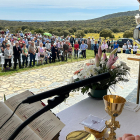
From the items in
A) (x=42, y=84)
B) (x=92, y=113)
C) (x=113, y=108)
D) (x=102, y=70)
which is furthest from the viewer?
(x=42, y=84)

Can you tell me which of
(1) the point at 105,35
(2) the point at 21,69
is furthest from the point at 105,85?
(1) the point at 105,35

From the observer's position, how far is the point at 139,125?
1.70 m

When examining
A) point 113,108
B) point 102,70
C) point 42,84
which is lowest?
point 42,84

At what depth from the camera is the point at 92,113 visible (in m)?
1.93

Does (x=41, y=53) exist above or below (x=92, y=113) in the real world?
above

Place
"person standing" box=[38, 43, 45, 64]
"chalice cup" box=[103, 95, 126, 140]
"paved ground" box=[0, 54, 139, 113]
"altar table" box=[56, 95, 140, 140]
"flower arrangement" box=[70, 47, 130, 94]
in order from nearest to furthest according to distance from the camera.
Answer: "chalice cup" box=[103, 95, 126, 140], "altar table" box=[56, 95, 140, 140], "flower arrangement" box=[70, 47, 130, 94], "paved ground" box=[0, 54, 139, 113], "person standing" box=[38, 43, 45, 64]

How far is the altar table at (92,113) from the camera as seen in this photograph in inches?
62.9

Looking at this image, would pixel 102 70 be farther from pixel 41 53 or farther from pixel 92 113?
pixel 41 53

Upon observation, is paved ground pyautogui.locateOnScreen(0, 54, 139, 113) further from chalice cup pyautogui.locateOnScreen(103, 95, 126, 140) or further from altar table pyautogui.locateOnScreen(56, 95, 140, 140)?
chalice cup pyautogui.locateOnScreen(103, 95, 126, 140)

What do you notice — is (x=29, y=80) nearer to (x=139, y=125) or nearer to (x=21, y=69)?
(x=21, y=69)

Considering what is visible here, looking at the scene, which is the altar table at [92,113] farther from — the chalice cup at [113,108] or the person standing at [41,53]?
the person standing at [41,53]

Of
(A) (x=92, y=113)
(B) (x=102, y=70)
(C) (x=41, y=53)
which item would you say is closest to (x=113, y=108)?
(A) (x=92, y=113)

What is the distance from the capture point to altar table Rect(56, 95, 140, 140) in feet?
5.24

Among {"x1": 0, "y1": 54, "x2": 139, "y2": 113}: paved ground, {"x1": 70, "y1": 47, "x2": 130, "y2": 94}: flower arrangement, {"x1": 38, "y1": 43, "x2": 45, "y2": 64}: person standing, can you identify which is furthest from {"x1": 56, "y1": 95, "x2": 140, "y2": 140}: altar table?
{"x1": 38, "y1": 43, "x2": 45, "y2": 64}: person standing
